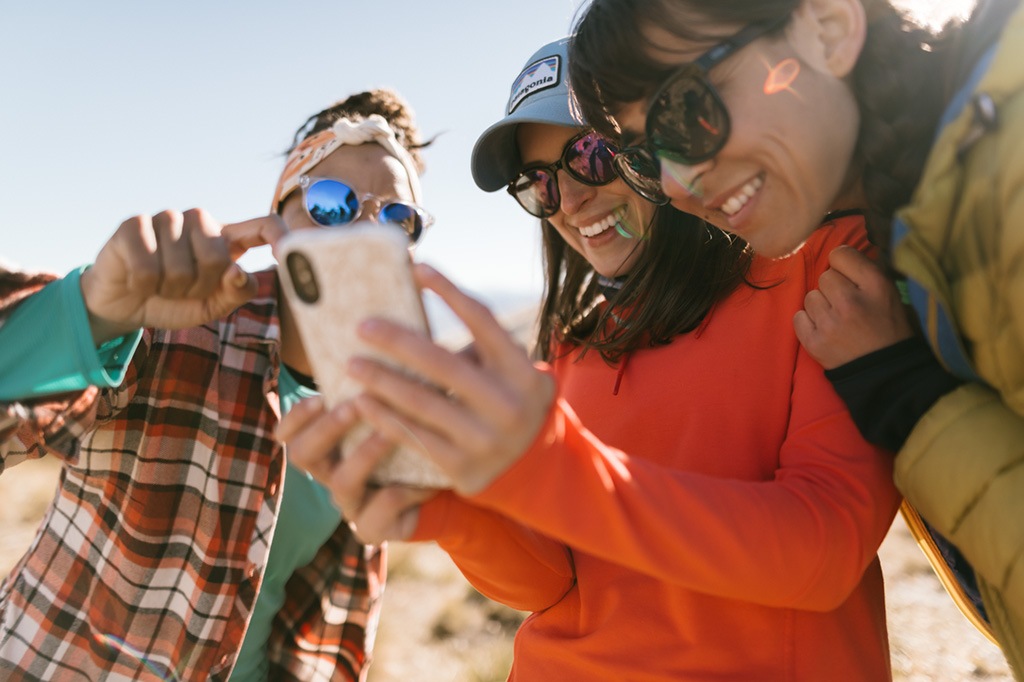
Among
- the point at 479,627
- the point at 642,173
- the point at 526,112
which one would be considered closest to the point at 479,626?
the point at 479,627

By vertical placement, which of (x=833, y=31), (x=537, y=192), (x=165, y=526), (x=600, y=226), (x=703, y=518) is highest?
(x=833, y=31)

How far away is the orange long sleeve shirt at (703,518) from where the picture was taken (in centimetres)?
110

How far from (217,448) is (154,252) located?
3.04 feet

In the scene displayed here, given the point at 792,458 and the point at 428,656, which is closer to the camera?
the point at 792,458

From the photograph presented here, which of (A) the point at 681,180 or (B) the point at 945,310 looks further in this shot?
(A) the point at 681,180

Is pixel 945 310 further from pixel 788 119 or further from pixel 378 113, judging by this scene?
pixel 378 113

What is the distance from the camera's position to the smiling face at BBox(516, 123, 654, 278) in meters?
2.29

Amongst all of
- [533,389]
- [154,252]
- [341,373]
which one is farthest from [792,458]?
[154,252]

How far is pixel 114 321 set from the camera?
60.4 inches

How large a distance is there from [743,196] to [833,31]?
385 millimetres

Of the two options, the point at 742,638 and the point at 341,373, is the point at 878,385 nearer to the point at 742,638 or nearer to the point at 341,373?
the point at 742,638

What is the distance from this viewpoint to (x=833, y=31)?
1560 millimetres

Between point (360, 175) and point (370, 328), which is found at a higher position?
point (360, 175)

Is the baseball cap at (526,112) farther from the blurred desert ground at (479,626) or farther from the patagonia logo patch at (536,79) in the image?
the blurred desert ground at (479,626)
